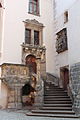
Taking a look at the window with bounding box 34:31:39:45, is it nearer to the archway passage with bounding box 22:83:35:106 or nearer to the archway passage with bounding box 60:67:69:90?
the archway passage with bounding box 60:67:69:90

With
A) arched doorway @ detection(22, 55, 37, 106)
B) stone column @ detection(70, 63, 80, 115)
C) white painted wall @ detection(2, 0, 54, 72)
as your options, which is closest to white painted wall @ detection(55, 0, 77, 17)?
white painted wall @ detection(2, 0, 54, 72)

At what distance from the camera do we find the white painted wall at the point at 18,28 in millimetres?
13014

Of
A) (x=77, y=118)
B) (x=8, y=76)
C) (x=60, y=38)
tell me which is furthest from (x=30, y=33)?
(x=77, y=118)

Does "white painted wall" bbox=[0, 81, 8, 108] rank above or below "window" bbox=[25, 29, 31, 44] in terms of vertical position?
below

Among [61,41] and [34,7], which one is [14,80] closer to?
[61,41]

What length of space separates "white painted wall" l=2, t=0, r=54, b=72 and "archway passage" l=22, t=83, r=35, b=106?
5.59 feet

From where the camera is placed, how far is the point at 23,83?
11.8m

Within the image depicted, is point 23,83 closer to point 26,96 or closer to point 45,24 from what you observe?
point 26,96

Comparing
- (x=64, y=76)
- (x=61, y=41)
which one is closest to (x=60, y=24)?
(x=61, y=41)

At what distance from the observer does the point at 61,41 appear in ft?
43.7

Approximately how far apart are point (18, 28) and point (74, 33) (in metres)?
4.40

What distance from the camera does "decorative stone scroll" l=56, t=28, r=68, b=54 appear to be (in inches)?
505

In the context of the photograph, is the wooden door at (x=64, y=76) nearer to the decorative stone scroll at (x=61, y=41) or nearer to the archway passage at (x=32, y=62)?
the decorative stone scroll at (x=61, y=41)

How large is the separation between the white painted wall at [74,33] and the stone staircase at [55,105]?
193 cm
